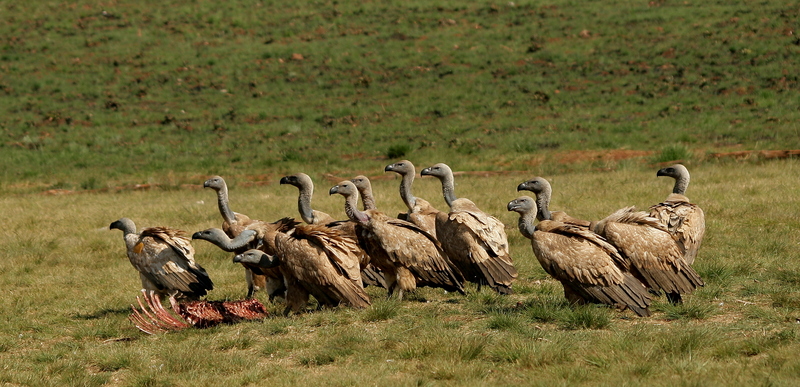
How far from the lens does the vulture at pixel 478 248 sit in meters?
8.93

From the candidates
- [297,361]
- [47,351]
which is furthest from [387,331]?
[47,351]

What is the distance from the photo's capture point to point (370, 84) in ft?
108

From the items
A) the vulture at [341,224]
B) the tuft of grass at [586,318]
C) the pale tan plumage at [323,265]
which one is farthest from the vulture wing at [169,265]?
the tuft of grass at [586,318]

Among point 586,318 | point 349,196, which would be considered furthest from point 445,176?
point 586,318

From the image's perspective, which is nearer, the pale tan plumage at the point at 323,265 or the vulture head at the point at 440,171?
the pale tan plumage at the point at 323,265

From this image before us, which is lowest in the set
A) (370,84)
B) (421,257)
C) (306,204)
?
(421,257)

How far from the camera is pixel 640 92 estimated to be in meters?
29.7

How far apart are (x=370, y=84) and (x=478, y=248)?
80.6 ft

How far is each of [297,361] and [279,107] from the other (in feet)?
80.7

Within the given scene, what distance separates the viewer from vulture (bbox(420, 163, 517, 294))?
8930mm

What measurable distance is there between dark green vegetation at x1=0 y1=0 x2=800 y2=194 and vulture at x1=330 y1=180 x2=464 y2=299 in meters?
12.0

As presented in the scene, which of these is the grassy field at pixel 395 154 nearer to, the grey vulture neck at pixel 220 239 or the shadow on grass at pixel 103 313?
the shadow on grass at pixel 103 313

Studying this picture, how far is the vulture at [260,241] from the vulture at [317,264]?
18.6 inches

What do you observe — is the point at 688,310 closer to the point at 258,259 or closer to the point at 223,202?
the point at 258,259
